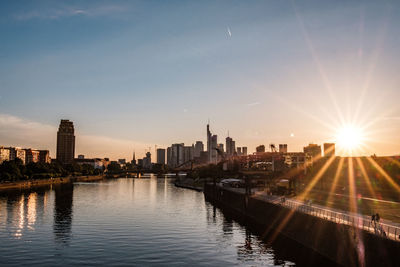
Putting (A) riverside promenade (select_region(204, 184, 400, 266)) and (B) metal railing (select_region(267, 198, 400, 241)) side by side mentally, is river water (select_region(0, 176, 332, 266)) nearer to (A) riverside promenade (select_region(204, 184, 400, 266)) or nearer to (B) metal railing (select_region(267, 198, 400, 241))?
(A) riverside promenade (select_region(204, 184, 400, 266))

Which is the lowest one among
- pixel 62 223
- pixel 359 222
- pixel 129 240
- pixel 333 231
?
pixel 129 240

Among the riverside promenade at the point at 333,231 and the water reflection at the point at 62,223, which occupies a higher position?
the riverside promenade at the point at 333,231

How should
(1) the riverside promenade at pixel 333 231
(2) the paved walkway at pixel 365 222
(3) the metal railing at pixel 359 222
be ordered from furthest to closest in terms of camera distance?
(2) the paved walkway at pixel 365 222, (3) the metal railing at pixel 359 222, (1) the riverside promenade at pixel 333 231

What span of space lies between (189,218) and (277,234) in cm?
2419

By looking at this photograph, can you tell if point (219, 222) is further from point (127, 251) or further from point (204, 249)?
point (127, 251)

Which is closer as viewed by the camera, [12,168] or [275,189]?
[275,189]

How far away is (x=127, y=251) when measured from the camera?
153ft

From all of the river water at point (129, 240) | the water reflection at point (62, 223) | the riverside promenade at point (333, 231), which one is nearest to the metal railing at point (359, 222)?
the riverside promenade at point (333, 231)

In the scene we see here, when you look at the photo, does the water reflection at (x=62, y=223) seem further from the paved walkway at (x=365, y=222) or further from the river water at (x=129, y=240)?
the paved walkway at (x=365, y=222)

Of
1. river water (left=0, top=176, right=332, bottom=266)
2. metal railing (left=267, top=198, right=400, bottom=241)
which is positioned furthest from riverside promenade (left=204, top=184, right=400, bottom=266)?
river water (left=0, top=176, right=332, bottom=266)

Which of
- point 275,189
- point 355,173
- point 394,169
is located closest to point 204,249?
point 275,189

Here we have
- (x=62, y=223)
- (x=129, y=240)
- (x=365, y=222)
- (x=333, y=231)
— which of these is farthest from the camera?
(x=62, y=223)

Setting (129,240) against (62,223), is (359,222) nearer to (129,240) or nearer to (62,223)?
(129,240)

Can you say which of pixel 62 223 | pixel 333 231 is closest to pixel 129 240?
pixel 62 223
